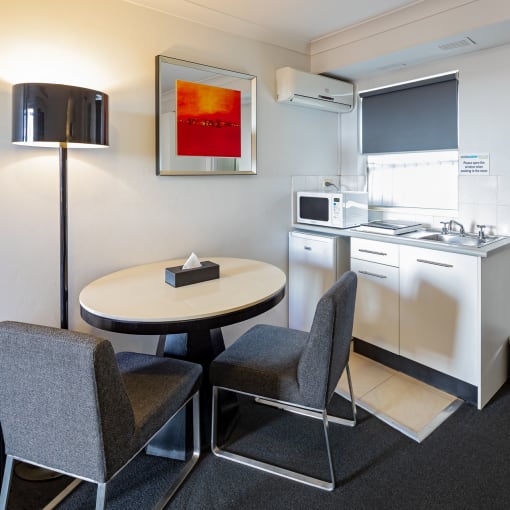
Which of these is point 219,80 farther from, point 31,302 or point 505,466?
point 505,466

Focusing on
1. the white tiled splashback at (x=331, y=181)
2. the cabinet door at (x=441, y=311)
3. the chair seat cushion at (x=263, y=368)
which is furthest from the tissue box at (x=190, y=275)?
the white tiled splashback at (x=331, y=181)

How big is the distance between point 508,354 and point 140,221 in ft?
7.90

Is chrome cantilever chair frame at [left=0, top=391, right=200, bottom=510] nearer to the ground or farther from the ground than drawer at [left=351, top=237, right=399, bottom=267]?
nearer to the ground

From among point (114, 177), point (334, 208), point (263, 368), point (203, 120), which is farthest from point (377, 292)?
point (114, 177)

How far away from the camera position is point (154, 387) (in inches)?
62.3

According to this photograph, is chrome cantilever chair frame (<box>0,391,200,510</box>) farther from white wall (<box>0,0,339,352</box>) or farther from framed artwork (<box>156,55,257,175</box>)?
framed artwork (<box>156,55,257,175</box>)

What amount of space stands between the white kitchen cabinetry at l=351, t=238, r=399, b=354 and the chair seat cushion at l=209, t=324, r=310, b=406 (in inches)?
34.3

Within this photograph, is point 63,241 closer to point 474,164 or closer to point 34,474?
point 34,474

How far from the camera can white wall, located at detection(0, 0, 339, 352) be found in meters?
1.94

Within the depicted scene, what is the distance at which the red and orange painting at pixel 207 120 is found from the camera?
2455mm

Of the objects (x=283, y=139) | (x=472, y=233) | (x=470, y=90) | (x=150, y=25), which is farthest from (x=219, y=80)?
(x=472, y=233)

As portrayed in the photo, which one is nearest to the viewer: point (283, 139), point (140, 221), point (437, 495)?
point (437, 495)

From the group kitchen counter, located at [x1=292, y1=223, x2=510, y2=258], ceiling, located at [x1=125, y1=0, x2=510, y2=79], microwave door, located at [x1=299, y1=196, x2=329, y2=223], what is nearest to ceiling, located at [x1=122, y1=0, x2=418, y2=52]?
ceiling, located at [x1=125, y1=0, x2=510, y2=79]

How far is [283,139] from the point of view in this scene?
310 cm
